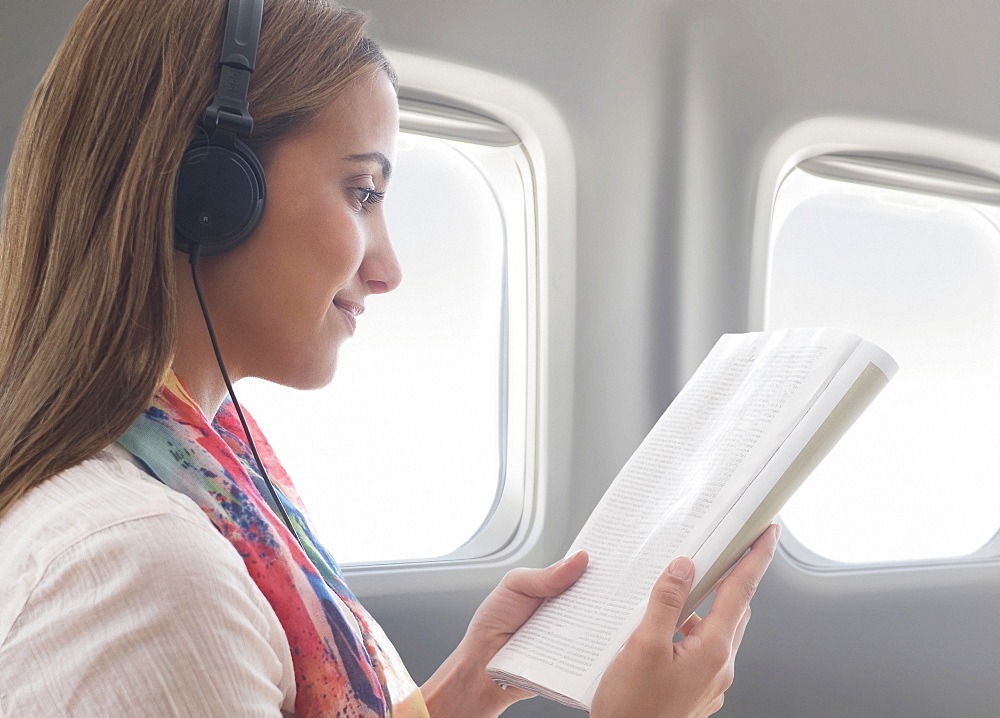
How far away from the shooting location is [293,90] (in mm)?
755

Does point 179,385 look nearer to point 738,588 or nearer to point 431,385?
point 738,588

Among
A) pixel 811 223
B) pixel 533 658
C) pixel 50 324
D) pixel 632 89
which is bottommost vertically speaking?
pixel 533 658

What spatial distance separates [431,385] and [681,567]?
1.06 metres

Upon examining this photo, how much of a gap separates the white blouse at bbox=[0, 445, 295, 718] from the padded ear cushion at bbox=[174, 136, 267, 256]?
24cm

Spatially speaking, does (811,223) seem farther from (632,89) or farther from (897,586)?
(897,586)

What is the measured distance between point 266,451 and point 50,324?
0.42m

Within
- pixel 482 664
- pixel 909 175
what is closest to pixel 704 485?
pixel 482 664

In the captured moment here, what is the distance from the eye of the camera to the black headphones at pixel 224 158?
676mm

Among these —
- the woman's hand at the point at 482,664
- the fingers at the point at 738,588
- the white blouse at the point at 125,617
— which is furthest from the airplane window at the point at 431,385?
the white blouse at the point at 125,617

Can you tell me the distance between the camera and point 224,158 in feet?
2.26

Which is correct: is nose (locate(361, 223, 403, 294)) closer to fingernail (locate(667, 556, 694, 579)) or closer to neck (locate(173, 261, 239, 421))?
neck (locate(173, 261, 239, 421))

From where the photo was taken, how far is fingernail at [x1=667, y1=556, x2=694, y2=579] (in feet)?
2.40

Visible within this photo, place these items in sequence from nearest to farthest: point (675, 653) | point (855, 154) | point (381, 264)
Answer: point (675, 653) → point (381, 264) → point (855, 154)

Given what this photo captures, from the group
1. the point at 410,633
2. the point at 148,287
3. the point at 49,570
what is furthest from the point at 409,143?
the point at 49,570
